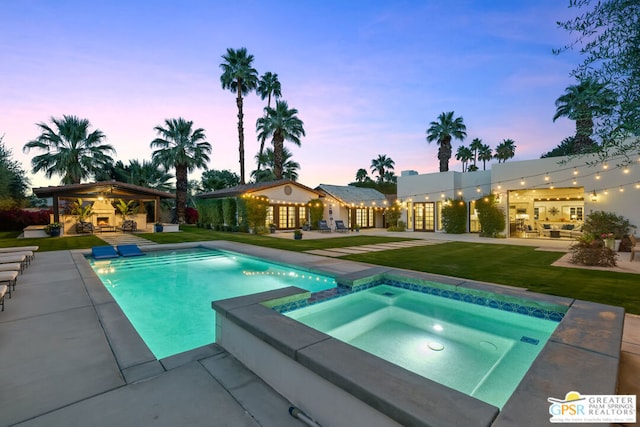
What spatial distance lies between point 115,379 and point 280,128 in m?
25.6

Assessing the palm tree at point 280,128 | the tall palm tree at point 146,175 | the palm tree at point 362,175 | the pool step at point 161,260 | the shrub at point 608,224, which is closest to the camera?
the pool step at point 161,260

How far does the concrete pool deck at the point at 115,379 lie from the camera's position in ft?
6.97

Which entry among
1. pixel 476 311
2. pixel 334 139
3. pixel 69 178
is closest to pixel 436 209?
pixel 334 139

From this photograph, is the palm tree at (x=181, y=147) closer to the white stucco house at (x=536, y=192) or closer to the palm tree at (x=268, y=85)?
the palm tree at (x=268, y=85)

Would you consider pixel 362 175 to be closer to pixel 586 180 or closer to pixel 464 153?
pixel 464 153

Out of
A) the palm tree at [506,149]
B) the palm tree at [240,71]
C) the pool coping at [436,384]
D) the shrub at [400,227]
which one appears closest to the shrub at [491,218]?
the shrub at [400,227]

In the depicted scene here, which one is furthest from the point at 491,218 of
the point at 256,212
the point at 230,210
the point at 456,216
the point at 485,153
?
the point at 485,153

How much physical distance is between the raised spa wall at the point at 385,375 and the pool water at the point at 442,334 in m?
0.82

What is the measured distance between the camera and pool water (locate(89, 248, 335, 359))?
460cm

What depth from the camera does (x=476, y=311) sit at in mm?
4926

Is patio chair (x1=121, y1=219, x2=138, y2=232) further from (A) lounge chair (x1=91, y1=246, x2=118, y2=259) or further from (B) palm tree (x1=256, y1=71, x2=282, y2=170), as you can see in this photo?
(B) palm tree (x1=256, y1=71, x2=282, y2=170)

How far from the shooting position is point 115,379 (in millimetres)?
2613

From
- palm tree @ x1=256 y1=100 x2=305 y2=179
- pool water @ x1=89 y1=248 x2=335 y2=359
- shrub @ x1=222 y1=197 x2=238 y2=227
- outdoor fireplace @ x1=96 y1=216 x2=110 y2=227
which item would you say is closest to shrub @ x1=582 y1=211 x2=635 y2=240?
pool water @ x1=89 y1=248 x2=335 y2=359

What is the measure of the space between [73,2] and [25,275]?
1074 centimetres
